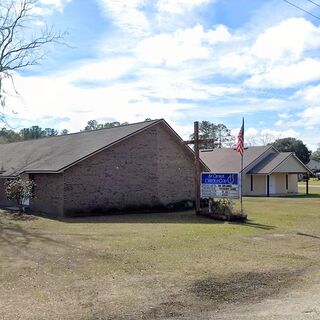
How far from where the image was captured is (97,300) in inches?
332

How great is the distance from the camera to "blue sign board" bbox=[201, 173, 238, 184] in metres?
23.7

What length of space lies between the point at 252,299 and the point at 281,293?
2.57 feet

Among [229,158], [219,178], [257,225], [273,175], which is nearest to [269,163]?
[273,175]

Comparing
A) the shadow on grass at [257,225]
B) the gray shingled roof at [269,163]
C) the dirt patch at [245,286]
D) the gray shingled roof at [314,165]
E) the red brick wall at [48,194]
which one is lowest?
the dirt patch at [245,286]

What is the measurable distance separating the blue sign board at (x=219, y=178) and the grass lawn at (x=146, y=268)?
12.9ft

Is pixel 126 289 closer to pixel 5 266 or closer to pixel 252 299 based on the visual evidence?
pixel 252 299

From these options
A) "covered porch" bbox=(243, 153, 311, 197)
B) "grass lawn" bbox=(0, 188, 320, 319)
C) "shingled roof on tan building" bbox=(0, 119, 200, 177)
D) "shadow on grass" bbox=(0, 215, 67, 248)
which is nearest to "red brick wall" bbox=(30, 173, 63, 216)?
"shingled roof on tan building" bbox=(0, 119, 200, 177)

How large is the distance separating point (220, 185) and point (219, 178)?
372 mm

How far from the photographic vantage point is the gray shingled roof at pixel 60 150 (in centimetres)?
2720

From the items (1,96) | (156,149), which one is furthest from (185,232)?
(1,96)

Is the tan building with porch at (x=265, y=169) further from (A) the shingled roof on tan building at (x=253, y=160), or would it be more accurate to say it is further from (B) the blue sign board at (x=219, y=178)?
(B) the blue sign board at (x=219, y=178)

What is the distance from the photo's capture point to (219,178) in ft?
79.6

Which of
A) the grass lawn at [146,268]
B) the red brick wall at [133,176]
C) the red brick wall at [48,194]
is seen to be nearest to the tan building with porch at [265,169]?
the red brick wall at [133,176]

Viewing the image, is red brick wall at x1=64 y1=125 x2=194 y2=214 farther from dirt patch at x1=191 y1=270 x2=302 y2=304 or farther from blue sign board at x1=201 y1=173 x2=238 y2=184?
dirt patch at x1=191 y1=270 x2=302 y2=304
